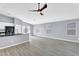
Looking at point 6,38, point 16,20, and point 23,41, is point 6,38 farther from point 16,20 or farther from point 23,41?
point 16,20

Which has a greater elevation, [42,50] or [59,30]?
[59,30]

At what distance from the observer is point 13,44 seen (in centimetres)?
652

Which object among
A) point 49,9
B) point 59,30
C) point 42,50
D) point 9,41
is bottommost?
point 42,50

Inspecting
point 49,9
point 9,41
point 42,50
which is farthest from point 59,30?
point 9,41

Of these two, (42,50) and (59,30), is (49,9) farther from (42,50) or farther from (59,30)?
(59,30)

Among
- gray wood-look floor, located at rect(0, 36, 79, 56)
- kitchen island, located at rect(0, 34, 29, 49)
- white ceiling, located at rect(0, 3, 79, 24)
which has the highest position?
white ceiling, located at rect(0, 3, 79, 24)

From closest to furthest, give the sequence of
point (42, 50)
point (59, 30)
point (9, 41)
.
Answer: point (42, 50)
point (9, 41)
point (59, 30)

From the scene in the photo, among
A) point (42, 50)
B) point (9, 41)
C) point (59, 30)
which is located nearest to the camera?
point (42, 50)

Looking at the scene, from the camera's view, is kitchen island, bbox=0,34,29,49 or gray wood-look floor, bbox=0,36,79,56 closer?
gray wood-look floor, bbox=0,36,79,56

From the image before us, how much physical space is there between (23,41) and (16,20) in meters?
2.65

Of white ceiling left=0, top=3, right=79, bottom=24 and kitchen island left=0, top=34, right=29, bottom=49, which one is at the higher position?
white ceiling left=0, top=3, right=79, bottom=24

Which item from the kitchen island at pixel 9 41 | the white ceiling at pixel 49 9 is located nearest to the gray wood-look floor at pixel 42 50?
the kitchen island at pixel 9 41

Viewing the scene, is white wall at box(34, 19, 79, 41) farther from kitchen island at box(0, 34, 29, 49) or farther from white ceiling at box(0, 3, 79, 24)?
kitchen island at box(0, 34, 29, 49)

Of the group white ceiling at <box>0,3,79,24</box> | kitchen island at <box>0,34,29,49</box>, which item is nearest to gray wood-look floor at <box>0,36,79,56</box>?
kitchen island at <box>0,34,29,49</box>
